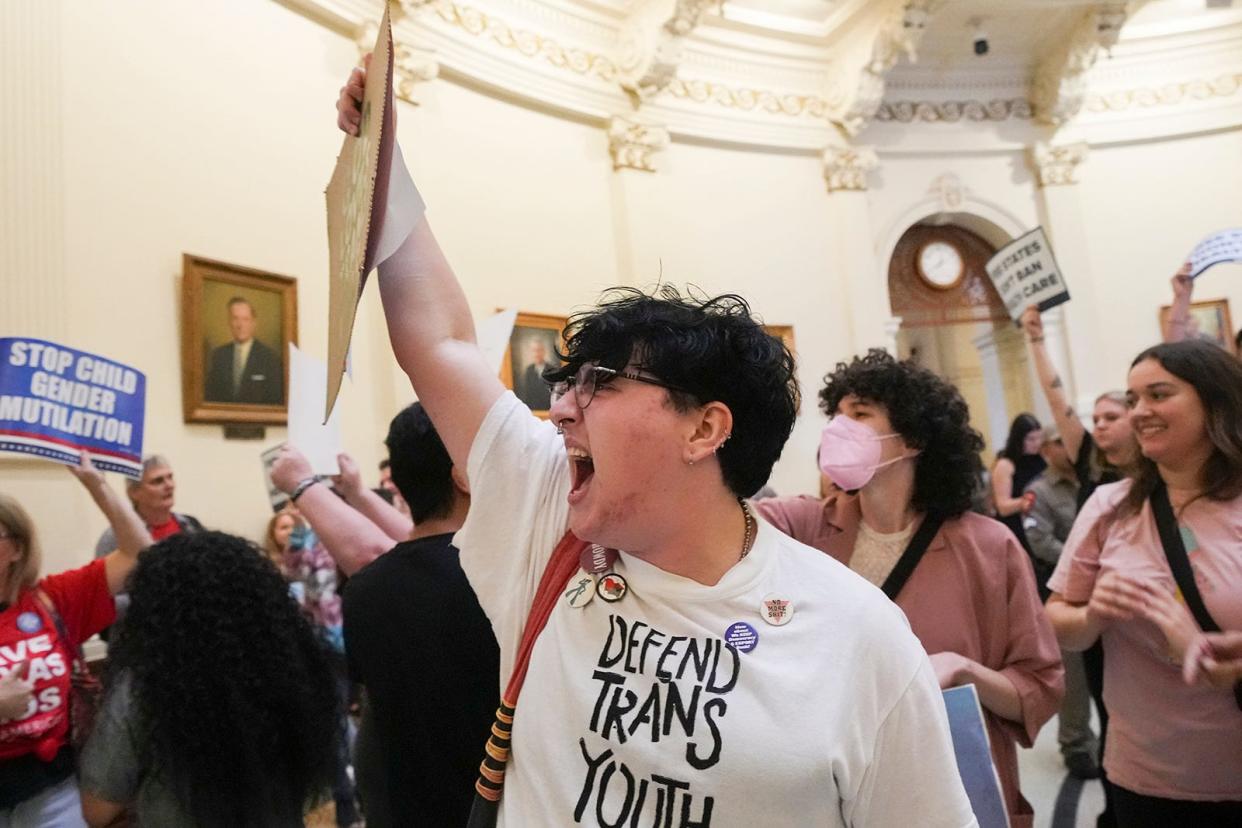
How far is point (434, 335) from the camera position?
1.36 meters

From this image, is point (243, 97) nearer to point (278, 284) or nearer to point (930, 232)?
point (278, 284)

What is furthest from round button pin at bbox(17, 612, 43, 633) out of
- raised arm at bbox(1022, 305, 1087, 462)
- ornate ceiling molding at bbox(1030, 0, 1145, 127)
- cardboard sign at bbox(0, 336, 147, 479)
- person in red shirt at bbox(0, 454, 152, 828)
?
ornate ceiling molding at bbox(1030, 0, 1145, 127)

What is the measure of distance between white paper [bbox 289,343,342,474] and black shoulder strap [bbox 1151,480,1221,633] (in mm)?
2303

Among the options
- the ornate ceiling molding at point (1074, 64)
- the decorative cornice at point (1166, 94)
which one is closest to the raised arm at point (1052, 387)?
the ornate ceiling molding at point (1074, 64)

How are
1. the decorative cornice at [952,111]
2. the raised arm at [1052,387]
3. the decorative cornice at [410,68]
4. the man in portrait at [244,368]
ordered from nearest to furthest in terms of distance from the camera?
the raised arm at [1052,387]
the man in portrait at [244,368]
the decorative cornice at [410,68]
the decorative cornice at [952,111]

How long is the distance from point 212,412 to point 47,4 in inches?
86.9

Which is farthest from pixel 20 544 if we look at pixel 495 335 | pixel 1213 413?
pixel 1213 413

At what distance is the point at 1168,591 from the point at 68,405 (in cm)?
316

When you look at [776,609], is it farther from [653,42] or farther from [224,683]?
[653,42]

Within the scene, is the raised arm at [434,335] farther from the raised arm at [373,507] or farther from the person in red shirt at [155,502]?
the person in red shirt at [155,502]

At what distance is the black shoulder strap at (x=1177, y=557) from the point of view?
2.12m

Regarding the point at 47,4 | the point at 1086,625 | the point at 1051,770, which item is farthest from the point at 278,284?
the point at 1051,770

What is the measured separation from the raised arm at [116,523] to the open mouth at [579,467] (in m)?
2.08

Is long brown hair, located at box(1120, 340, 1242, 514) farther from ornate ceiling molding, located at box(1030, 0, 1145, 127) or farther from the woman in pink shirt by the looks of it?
ornate ceiling molding, located at box(1030, 0, 1145, 127)
